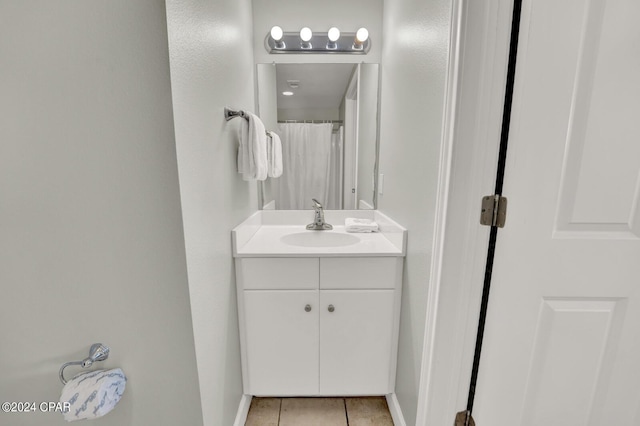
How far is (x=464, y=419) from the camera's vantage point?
2.96ft

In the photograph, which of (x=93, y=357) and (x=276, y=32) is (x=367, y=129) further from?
(x=93, y=357)

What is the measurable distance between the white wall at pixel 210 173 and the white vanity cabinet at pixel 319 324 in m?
0.10

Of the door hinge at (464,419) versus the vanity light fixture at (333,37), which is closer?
the door hinge at (464,419)

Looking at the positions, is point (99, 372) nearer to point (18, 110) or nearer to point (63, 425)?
point (63, 425)

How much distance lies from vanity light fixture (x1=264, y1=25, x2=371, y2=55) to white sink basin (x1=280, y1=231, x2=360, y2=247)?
3.76 feet

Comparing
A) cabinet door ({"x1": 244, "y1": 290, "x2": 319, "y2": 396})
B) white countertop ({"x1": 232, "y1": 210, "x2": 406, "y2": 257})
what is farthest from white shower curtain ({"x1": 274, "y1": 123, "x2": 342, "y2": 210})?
cabinet door ({"x1": 244, "y1": 290, "x2": 319, "y2": 396})

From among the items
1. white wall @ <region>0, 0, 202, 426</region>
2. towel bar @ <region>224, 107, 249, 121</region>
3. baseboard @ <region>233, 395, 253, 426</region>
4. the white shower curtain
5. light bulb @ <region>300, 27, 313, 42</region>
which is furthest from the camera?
the white shower curtain

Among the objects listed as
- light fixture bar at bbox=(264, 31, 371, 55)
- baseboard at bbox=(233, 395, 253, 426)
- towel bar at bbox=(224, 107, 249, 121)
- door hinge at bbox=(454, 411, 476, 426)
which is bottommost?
baseboard at bbox=(233, 395, 253, 426)

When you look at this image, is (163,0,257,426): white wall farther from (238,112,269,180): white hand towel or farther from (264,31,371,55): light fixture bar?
(264,31,371,55): light fixture bar

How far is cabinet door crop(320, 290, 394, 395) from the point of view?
46.8 inches

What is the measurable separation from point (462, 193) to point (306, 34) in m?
1.36

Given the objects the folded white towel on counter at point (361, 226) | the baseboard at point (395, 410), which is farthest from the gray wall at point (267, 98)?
the baseboard at point (395, 410)

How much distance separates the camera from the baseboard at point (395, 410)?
1.16m

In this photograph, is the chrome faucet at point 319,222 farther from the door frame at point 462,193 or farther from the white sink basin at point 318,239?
the door frame at point 462,193
